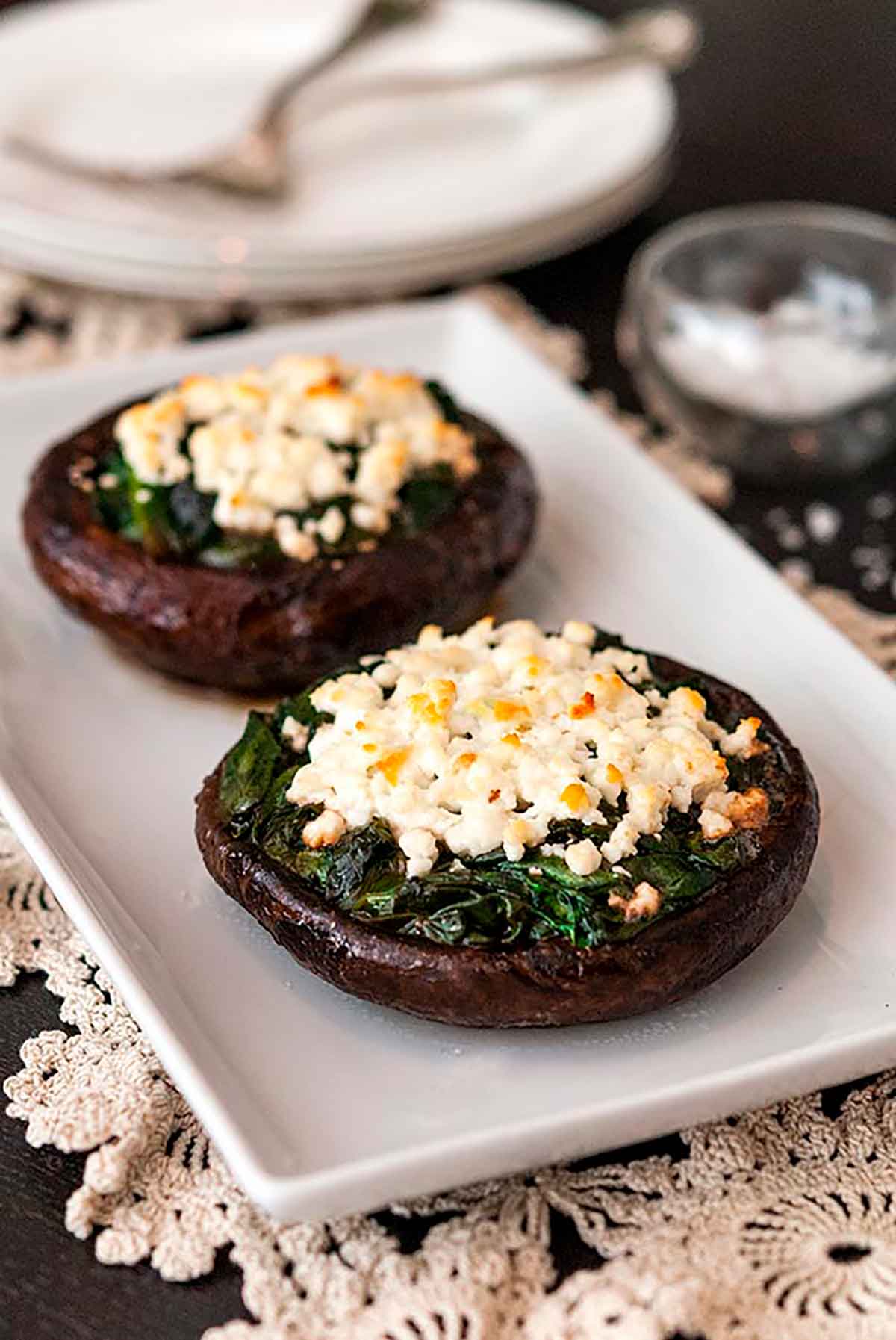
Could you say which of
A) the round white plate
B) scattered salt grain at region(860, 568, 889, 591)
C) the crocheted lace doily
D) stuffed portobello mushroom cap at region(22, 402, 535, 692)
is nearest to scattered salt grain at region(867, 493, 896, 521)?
scattered salt grain at region(860, 568, 889, 591)

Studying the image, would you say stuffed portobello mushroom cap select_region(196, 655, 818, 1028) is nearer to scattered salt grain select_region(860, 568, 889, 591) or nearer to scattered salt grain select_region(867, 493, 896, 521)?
scattered salt grain select_region(860, 568, 889, 591)

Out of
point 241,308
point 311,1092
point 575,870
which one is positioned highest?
point 575,870

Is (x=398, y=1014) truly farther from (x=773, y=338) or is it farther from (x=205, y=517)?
(x=773, y=338)

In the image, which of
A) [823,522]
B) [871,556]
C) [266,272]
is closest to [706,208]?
[266,272]

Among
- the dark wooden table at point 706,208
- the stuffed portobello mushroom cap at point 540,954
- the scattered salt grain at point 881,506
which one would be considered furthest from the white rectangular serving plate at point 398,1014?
the scattered salt grain at point 881,506

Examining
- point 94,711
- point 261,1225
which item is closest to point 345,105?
point 94,711

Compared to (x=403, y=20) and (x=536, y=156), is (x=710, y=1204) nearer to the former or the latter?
(x=536, y=156)

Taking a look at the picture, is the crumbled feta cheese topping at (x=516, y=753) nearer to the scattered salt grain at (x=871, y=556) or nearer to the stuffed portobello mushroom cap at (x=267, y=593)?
the stuffed portobello mushroom cap at (x=267, y=593)
